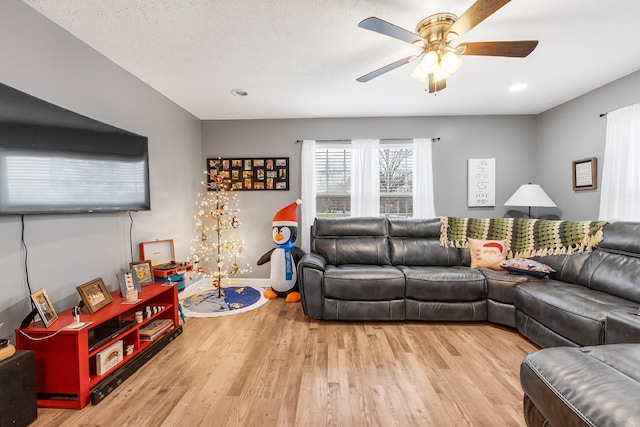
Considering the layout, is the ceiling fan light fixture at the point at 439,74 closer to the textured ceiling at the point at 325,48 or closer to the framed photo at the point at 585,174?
the textured ceiling at the point at 325,48

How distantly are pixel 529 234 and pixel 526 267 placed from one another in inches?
21.0

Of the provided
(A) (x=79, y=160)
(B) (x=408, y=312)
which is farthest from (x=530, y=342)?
(A) (x=79, y=160)

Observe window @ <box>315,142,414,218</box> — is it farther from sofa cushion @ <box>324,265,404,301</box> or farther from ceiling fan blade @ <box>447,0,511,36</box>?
ceiling fan blade @ <box>447,0,511,36</box>

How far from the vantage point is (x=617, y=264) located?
7.11ft

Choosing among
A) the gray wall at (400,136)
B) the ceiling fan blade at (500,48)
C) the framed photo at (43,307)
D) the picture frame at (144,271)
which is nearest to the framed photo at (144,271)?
the picture frame at (144,271)

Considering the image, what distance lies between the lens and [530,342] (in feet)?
7.55

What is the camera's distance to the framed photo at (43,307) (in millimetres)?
1523

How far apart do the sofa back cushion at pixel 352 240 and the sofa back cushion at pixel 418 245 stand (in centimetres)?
11

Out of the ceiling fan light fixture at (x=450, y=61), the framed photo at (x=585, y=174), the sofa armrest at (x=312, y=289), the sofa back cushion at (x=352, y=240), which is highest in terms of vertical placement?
the ceiling fan light fixture at (x=450, y=61)

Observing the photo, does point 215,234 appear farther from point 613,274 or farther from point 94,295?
point 613,274

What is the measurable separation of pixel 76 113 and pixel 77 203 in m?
0.63

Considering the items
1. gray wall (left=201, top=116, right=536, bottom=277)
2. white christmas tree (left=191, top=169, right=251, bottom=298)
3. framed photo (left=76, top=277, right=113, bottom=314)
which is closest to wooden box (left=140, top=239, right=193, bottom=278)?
framed photo (left=76, top=277, right=113, bottom=314)

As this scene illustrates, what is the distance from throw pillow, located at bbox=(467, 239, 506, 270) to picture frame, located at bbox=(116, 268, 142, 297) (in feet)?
10.8

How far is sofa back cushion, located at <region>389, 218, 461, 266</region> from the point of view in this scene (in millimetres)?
3139
